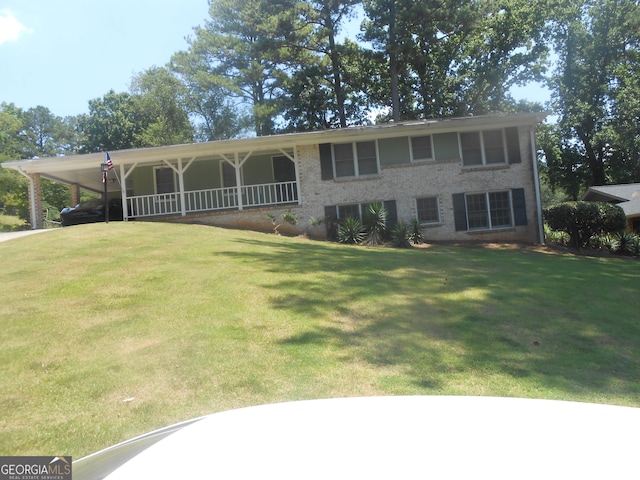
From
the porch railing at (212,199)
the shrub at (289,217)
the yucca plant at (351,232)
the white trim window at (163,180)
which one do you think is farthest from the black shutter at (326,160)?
the white trim window at (163,180)

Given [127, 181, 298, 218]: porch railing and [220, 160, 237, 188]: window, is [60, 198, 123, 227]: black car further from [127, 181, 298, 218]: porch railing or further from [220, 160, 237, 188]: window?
A: [220, 160, 237, 188]: window

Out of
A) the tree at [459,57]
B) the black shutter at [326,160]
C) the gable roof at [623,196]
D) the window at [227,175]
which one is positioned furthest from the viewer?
the tree at [459,57]

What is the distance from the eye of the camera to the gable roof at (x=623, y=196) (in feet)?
85.4

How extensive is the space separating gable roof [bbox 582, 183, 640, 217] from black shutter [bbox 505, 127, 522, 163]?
10756 mm

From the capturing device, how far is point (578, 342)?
19.7ft

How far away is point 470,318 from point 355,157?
13.2 meters

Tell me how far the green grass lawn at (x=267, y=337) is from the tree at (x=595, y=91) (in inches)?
1117

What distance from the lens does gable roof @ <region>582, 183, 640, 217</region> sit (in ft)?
85.4

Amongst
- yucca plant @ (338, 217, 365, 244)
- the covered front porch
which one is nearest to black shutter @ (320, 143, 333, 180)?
the covered front porch

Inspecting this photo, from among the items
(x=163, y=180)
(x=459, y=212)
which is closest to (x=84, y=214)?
(x=163, y=180)

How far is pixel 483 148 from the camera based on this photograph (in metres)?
19.2

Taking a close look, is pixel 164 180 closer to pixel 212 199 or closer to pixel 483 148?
pixel 212 199

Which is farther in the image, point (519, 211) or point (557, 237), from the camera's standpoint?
point (557, 237)

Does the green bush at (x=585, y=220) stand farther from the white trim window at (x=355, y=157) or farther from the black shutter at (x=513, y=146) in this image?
the white trim window at (x=355, y=157)
